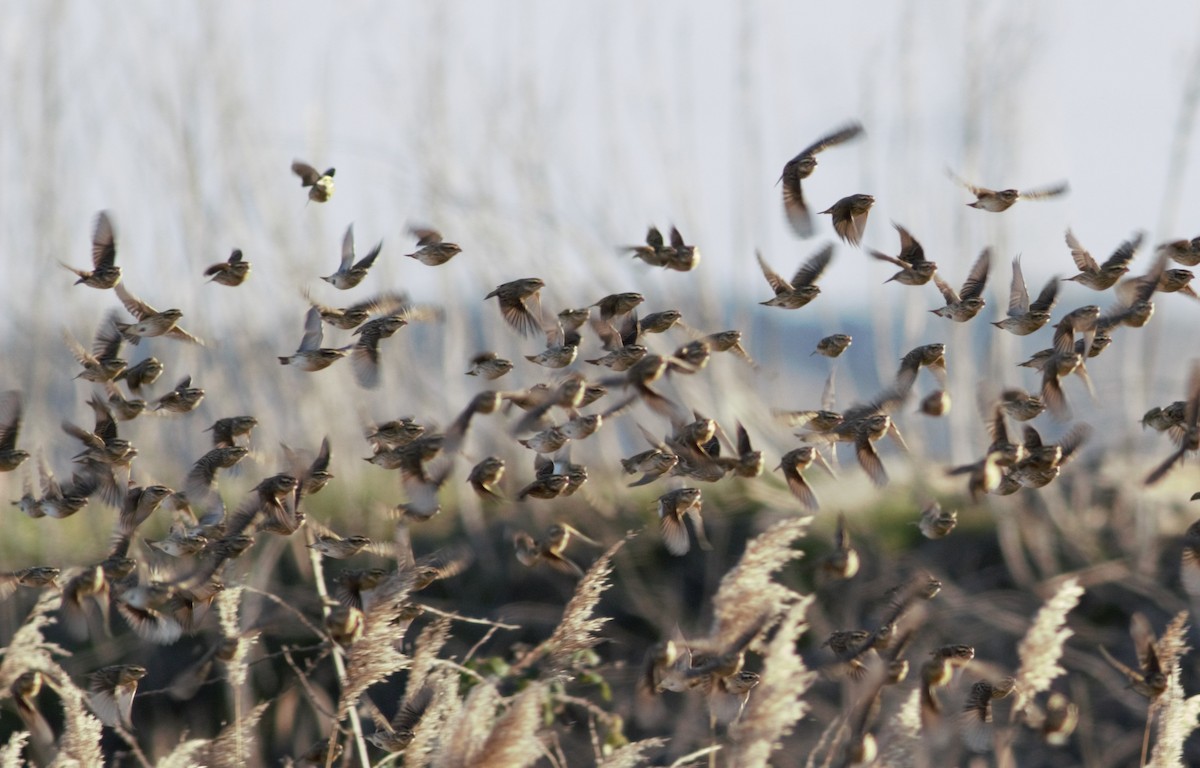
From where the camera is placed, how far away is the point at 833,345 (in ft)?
10.9

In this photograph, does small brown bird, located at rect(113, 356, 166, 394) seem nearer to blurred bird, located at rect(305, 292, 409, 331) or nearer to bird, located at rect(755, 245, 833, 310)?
blurred bird, located at rect(305, 292, 409, 331)

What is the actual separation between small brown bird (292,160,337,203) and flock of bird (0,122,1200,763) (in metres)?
0.29

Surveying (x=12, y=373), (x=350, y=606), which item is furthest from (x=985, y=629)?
(x=12, y=373)

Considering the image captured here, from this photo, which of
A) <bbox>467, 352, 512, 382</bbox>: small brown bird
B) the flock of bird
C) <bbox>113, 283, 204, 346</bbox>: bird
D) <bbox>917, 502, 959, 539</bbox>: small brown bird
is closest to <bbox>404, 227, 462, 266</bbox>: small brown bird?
the flock of bird

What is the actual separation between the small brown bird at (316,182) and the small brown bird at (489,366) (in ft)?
2.09

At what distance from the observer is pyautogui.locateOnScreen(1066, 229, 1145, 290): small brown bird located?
3123 mm

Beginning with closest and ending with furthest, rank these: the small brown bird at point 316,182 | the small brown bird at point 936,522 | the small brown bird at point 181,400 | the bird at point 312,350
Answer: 1. the small brown bird at point 181,400
2. the bird at point 312,350
3. the small brown bird at point 936,522
4. the small brown bird at point 316,182

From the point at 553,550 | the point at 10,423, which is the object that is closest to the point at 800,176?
the point at 553,550

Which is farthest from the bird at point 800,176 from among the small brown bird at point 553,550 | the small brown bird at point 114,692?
the small brown bird at point 114,692

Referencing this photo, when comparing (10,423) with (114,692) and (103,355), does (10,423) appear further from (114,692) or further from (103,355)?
(114,692)

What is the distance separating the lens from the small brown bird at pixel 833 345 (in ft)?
10.7

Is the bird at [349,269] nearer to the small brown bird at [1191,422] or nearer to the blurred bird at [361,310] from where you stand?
the blurred bird at [361,310]

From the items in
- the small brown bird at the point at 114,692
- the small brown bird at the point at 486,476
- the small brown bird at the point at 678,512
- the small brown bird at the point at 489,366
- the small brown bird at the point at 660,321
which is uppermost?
the small brown bird at the point at 660,321

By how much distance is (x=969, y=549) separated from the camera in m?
9.43
